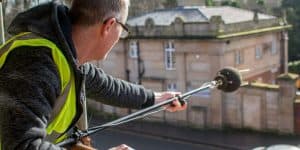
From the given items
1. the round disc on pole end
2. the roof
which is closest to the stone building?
the roof

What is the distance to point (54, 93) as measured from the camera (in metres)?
1.07

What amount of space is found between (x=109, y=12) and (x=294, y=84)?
1297cm

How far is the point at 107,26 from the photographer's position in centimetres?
116

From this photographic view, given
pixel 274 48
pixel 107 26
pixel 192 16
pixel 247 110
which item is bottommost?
pixel 247 110

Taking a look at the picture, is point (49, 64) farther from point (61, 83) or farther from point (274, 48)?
point (274, 48)

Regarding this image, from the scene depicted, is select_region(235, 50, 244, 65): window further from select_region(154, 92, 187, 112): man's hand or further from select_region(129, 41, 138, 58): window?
select_region(154, 92, 187, 112): man's hand

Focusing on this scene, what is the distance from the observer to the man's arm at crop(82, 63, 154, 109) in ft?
→ 5.26

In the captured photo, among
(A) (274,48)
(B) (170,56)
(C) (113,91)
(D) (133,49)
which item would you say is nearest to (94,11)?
(C) (113,91)

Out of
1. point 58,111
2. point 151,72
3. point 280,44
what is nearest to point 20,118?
point 58,111

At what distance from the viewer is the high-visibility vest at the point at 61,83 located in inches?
42.8

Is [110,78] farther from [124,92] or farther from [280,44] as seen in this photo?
[280,44]

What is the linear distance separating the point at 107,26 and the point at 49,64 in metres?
0.17

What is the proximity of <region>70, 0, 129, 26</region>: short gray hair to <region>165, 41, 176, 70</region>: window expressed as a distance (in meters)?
14.6

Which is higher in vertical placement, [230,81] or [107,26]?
[107,26]
